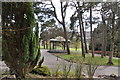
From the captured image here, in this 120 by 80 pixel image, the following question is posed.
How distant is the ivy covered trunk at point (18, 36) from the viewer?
7.14 ft

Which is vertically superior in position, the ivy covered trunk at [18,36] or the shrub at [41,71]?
the ivy covered trunk at [18,36]

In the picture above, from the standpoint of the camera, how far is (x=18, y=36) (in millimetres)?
2229

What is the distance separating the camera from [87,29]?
980 centimetres

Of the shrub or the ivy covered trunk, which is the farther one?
the shrub

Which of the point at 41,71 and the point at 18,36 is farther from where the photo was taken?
the point at 41,71

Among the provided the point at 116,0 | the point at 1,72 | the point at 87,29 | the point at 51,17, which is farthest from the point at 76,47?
the point at 1,72

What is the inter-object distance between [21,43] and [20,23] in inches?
16.1

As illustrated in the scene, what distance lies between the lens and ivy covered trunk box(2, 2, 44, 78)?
218 centimetres

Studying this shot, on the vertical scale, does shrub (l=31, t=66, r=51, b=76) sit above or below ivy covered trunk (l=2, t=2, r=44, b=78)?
below

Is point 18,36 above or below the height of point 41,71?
above

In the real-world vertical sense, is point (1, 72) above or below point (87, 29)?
below

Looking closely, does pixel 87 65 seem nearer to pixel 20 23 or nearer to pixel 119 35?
pixel 20 23

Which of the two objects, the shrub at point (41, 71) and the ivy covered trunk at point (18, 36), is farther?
the shrub at point (41, 71)

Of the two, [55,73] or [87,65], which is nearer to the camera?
[87,65]
